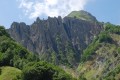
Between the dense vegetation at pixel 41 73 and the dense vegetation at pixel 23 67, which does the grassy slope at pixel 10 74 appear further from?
the dense vegetation at pixel 41 73

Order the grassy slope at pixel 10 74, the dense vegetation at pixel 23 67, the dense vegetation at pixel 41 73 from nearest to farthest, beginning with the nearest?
the grassy slope at pixel 10 74
the dense vegetation at pixel 41 73
the dense vegetation at pixel 23 67

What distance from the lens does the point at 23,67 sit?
430ft

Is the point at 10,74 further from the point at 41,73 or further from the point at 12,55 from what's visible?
the point at 12,55

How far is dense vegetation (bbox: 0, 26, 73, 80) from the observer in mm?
118812

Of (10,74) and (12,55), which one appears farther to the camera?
(12,55)

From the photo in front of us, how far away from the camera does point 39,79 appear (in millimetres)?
120312

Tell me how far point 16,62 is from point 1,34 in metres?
36.6

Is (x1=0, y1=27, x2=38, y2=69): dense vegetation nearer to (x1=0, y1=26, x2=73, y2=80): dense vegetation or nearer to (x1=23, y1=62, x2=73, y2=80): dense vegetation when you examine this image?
(x1=0, y1=26, x2=73, y2=80): dense vegetation

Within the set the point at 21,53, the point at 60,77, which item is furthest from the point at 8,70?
the point at 21,53

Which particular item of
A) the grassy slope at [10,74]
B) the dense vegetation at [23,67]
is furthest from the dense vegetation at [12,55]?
the grassy slope at [10,74]

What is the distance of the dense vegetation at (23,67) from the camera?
11881 centimetres

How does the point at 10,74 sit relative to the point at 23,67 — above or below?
below

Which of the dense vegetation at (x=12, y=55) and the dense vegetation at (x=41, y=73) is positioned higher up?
the dense vegetation at (x=12, y=55)

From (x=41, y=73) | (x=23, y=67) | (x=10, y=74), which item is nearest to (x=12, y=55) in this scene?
(x=23, y=67)
